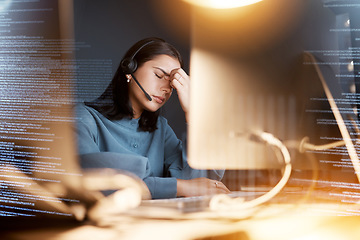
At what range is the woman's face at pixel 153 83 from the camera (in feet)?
1.67

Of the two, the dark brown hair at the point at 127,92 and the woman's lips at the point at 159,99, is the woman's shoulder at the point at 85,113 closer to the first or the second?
the dark brown hair at the point at 127,92

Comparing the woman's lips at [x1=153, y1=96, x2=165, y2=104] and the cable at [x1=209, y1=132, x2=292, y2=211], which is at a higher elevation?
the woman's lips at [x1=153, y1=96, x2=165, y2=104]

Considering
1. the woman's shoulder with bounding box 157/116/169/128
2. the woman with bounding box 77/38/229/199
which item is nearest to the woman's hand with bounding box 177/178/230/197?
the woman with bounding box 77/38/229/199

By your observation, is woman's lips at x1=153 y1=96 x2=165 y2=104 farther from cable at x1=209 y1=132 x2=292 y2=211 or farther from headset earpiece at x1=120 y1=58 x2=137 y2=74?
cable at x1=209 y1=132 x2=292 y2=211

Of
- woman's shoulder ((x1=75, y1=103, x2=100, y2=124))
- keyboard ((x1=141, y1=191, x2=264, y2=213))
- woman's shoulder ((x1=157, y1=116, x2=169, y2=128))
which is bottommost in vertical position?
keyboard ((x1=141, y1=191, x2=264, y2=213))

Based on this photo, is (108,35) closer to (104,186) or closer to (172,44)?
(172,44)

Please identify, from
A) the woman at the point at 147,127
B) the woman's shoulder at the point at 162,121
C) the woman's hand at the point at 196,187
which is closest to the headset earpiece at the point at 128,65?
the woman at the point at 147,127

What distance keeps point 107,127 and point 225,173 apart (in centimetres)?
24

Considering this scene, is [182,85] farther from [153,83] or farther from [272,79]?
[272,79]

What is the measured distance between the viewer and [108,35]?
500mm

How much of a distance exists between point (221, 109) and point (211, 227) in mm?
225

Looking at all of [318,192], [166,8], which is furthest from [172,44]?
[318,192]

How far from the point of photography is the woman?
1.66 feet

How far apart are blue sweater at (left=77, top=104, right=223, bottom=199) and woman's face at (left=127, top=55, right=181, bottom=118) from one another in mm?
34
